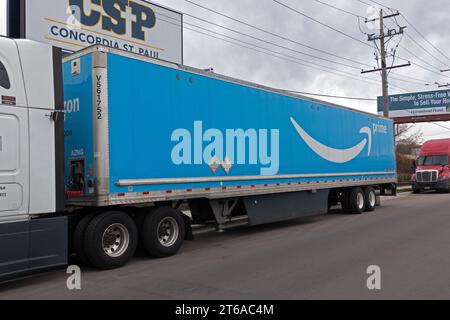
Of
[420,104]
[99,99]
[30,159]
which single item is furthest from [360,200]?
[420,104]

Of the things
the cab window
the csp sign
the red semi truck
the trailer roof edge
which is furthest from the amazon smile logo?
the red semi truck

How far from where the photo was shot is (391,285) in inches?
233

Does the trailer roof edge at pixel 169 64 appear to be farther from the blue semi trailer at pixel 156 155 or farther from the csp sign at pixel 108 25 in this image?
the csp sign at pixel 108 25

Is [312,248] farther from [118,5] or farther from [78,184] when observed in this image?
[118,5]

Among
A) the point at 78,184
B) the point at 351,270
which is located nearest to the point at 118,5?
the point at 78,184

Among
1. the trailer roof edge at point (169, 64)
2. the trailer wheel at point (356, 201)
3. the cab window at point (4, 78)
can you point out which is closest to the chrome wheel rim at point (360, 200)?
the trailer wheel at point (356, 201)

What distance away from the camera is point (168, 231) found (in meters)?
8.28

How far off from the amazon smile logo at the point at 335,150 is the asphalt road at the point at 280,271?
2.86 metres

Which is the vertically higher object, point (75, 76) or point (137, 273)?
point (75, 76)

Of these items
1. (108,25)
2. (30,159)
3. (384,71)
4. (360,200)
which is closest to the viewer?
(30,159)

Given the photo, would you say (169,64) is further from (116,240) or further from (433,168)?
(433,168)

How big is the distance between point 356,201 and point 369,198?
1.37 meters

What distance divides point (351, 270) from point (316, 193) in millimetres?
6259
